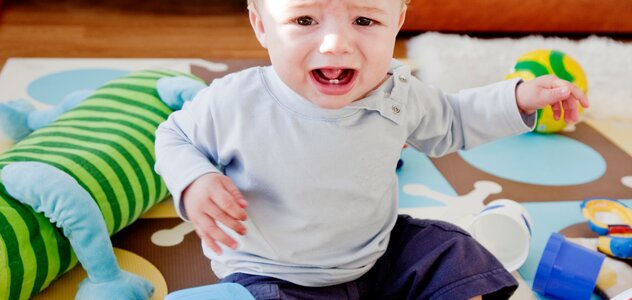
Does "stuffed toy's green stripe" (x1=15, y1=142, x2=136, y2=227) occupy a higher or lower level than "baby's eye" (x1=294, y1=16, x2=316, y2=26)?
lower

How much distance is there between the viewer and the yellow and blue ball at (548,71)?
1.35 m

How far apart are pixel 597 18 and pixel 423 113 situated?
1.44 meters

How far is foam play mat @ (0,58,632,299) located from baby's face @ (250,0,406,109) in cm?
37

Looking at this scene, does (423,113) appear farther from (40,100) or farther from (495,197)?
(40,100)

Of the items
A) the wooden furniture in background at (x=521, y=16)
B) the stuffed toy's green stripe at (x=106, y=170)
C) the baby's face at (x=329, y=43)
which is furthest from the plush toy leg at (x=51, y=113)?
the wooden furniture in background at (x=521, y=16)

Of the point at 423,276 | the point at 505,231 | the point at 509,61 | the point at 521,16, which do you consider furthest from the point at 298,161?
the point at 521,16

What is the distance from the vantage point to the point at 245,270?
2.41ft

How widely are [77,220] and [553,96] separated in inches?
22.2

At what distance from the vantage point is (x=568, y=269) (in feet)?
2.94

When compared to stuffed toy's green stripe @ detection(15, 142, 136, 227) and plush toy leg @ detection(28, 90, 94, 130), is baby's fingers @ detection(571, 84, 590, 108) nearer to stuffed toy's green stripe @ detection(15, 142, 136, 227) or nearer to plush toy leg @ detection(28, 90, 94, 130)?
stuffed toy's green stripe @ detection(15, 142, 136, 227)

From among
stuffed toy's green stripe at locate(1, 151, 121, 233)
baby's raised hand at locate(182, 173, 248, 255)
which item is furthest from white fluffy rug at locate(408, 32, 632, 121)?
baby's raised hand at locate(182, 173, 248, 255)

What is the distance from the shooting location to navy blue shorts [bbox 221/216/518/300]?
729mm

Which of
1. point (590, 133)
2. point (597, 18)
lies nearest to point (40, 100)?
point (590, 133)

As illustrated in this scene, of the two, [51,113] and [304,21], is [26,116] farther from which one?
[304,21]
